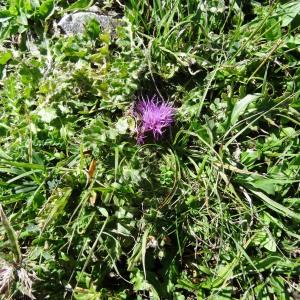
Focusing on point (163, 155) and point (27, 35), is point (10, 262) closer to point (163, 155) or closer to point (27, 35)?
point (163, 155)

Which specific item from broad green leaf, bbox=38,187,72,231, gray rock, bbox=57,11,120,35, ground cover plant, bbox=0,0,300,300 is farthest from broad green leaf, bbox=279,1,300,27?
broad green leaf, bbox=38,187,72,231

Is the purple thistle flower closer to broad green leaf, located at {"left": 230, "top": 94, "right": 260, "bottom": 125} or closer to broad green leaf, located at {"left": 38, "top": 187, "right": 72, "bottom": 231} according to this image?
broad green leaf, located at {"left": 230, "top": 94, "right": 260, "bottom": 125}

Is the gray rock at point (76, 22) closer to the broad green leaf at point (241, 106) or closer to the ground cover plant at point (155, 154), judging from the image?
the ground cover plant at point (155, 154)

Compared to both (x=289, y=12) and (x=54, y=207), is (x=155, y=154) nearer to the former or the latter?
(x=54, y=207)

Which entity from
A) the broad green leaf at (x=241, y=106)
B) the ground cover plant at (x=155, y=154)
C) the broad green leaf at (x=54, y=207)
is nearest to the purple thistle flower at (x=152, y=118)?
the ground cover plant at (x=155, y=154)

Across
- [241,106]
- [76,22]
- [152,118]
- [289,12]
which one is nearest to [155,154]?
[152,118]

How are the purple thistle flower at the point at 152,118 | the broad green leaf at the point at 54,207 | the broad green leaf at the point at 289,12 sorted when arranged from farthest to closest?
the broad green leaf at the point at 289,12
the purple thistle flower at the point at 152,118
the broad green leaf at the point at 54,207

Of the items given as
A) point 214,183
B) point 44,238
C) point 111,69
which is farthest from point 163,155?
point 44,238
